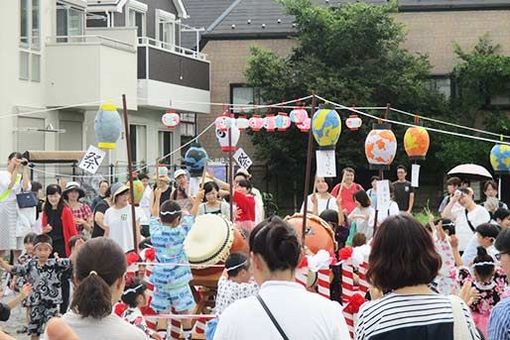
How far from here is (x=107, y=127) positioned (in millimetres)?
13258

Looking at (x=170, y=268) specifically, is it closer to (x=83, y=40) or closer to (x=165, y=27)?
(x=83, y=40)

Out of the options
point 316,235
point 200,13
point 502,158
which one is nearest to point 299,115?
point 502,158

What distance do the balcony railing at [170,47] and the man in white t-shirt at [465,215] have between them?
1652 centimetres

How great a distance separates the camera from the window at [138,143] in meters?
29.2

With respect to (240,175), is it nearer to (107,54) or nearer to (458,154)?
(107,54)

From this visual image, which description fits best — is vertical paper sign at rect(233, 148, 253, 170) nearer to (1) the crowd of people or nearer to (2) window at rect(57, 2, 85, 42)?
(1) the crowd of people

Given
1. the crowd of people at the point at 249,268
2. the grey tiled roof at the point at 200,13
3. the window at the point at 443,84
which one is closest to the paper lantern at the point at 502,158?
the crowd of people at the point at 249,268

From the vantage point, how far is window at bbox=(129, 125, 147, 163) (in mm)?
29237

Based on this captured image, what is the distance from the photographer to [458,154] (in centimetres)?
3003

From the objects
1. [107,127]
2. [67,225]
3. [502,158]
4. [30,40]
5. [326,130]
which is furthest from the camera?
[30,40]

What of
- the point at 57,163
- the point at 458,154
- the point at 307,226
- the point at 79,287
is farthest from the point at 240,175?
the point at 458,154

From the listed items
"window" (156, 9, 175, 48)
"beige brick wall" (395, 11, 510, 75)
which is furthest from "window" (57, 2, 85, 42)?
"beige brick wall" (395, 11, 510, 75)

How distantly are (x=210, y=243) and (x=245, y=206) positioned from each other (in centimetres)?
219

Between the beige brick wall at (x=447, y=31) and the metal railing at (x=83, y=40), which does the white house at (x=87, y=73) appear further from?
the beige brick wall at (x=447, y=31)
